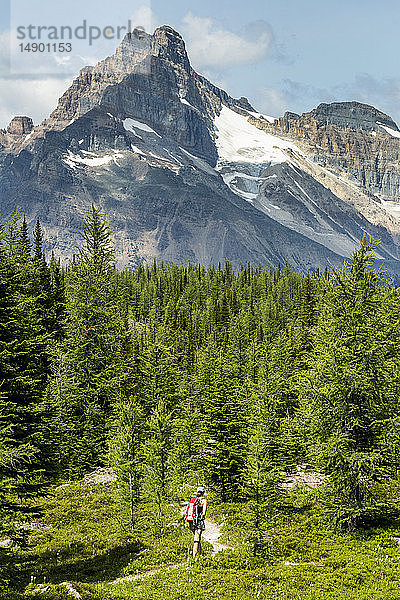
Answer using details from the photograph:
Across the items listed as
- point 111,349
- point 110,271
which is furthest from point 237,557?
point 110,271

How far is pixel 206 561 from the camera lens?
19172mm

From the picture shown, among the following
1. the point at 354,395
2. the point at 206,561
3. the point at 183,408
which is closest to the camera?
the point at 206,561

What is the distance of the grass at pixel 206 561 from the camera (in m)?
16.1

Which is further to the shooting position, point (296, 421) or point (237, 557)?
point (296, 421)

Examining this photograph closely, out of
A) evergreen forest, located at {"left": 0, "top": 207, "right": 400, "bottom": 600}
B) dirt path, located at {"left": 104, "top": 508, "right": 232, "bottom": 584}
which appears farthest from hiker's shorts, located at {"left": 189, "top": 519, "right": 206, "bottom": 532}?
dirt path, located at {"left": 104, "top": 508, "right": 232, "bottom": 584}

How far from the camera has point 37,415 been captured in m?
19.0

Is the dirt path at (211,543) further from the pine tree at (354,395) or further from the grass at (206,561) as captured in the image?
the pine tree at (354,395)

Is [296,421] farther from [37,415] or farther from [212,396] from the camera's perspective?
[37,415]

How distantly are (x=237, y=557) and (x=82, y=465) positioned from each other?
53.0 ft

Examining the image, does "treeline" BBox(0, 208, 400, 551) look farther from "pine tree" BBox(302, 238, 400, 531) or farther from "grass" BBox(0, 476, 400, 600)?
"grass" BBox(0, 476, 400, 600)

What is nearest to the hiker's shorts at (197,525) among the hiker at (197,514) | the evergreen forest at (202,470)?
the hiker at (197,514)

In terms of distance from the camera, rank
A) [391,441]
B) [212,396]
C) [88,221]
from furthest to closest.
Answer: [88,221], [212,396], [391,441]

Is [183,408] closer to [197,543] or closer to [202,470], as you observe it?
[202,470]

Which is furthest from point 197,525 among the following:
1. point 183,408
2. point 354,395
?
point 183,408
